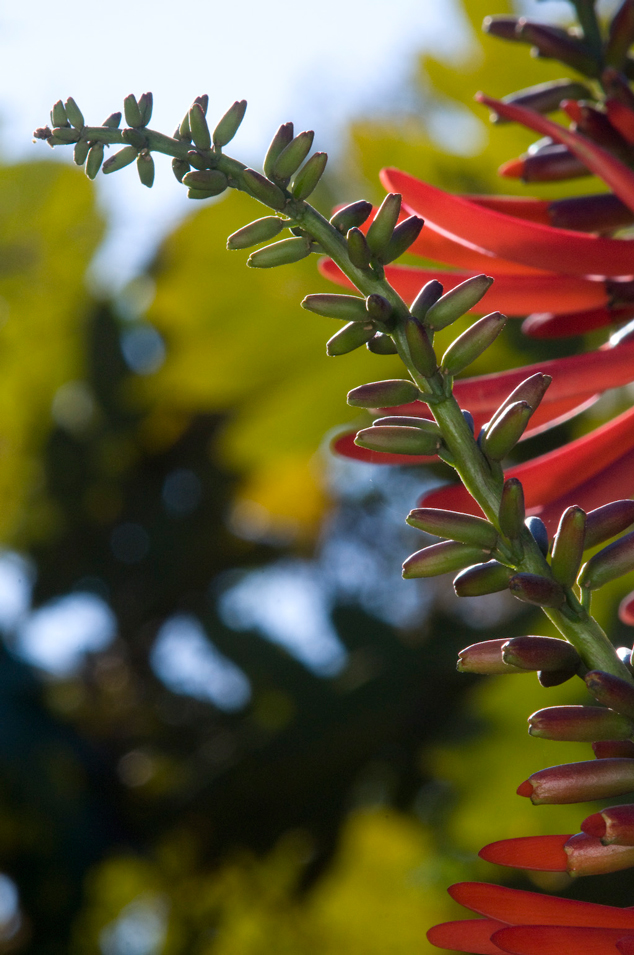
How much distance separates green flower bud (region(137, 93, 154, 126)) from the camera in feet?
0.57

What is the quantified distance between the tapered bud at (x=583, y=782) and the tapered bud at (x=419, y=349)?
71mm

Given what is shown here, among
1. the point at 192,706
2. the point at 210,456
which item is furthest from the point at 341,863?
the point at 210,456

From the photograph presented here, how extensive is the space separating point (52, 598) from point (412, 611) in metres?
1.22

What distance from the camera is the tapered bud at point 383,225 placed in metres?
0.16

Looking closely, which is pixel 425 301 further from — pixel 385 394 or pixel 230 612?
pixel 230 612

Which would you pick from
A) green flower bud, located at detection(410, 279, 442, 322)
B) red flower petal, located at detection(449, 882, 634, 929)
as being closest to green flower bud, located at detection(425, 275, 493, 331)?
green flower bud, located at detection(410, 279, 442, 322)

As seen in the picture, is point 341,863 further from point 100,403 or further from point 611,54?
point 611,54

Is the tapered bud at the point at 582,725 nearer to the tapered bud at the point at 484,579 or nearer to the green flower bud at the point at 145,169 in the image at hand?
the tapered bud at the point at 484,579

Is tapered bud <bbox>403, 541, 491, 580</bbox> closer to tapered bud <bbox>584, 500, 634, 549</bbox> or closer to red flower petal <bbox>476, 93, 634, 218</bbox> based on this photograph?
tapered bud <bbox>584, 500, 634, 549</bbox>

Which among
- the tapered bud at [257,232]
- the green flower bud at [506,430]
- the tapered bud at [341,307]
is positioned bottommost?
the green flower bud at [506,430]

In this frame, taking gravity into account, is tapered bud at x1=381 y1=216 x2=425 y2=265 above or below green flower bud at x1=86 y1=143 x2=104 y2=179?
below

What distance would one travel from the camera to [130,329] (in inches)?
100.0

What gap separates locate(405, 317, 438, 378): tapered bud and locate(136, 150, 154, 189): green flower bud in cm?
6

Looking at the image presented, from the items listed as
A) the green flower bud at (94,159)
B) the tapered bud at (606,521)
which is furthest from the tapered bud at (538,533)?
the green flower bud at (94,159)
